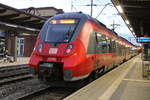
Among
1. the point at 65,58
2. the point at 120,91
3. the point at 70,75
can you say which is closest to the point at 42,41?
the point at 65,58

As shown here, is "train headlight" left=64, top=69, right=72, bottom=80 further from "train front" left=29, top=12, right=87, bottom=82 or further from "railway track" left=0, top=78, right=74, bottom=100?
"railway track" left=0, top=78, right=74, bottom=100

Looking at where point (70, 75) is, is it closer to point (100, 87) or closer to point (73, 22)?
point (100, 87)

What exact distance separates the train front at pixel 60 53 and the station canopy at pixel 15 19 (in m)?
6.61

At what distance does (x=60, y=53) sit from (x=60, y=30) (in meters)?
1.10

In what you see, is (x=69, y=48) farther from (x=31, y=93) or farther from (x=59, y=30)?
(x=31, y=93)

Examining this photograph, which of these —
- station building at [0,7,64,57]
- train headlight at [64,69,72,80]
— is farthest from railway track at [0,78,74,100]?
station building at [0,7,64,57]

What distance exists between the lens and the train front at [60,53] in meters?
7.80

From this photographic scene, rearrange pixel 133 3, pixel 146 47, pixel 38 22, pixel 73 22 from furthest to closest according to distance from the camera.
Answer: pixel 146 47
pixel 38 22
pixel 133 3
pixel 73 22

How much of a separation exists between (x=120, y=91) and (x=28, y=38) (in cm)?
3122

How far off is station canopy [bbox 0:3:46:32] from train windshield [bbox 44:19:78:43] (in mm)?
6292

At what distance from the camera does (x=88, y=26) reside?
898cm

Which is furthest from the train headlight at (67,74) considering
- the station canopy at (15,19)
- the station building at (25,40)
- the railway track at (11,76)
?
the station building at (25,40)

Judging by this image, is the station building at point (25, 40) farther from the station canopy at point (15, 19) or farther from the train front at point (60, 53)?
the train front at point (60, 53)

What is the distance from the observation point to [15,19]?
17672 mm
